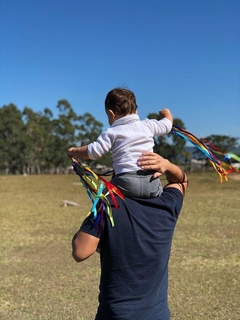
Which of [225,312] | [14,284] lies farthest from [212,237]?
[14,284]

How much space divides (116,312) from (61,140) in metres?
52.5

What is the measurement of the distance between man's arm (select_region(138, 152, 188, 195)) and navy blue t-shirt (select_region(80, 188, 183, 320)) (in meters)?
0.12

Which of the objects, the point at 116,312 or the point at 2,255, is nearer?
the point at 116,312

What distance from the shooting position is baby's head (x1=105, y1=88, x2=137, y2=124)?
1499mm

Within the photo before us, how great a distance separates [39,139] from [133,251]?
5071 cm

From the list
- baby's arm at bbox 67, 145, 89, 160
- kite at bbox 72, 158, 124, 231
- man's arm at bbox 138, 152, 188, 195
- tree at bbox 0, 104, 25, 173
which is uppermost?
tree at bbox 0, 104, 25, 173

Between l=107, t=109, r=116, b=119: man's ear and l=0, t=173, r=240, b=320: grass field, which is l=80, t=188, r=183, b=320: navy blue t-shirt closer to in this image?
l=107, t=109, r=116, b=119: man's ear

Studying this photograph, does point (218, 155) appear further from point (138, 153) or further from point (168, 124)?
point (138, 153)

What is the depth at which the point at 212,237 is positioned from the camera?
7422 mm

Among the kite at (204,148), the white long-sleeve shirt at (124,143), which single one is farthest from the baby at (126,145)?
the kite at (204,148)

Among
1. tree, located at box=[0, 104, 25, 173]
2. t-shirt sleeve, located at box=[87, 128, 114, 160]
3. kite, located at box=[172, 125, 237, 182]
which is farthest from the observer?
tree, located at box=[0, 104, 25, 173]

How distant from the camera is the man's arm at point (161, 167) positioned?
1.45 meters

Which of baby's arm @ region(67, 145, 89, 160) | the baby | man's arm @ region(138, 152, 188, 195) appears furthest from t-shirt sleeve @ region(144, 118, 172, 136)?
baby's arm @ region(67, 145, 89, 160)

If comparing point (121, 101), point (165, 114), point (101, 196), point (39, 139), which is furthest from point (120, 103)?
point (39, 139)
